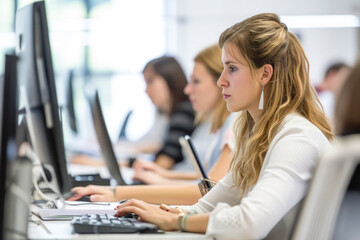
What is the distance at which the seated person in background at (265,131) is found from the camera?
1.32 metres

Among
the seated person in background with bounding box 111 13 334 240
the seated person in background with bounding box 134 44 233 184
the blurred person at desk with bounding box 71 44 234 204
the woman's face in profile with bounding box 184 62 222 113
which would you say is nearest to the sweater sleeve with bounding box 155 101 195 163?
the blurred person at desk with bounding box 71 44 234 204

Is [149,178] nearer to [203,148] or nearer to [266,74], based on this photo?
[203,148]

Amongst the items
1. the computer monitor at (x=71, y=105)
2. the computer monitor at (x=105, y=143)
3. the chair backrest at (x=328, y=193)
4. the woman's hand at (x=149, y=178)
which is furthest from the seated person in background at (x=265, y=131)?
the computer monitor at (x=71, y=105)

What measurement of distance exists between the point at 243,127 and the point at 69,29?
5.95 m

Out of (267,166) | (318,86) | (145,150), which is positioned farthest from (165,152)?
(318,86)

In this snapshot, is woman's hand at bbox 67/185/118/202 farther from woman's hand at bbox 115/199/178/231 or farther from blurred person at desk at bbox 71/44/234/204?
woman's hand at bbox 115/199/178/231

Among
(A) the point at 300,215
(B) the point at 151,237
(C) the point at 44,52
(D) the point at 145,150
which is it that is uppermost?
(C) the point at 44,52

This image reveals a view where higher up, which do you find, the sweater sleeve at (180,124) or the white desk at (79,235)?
the white desk at (79,235)

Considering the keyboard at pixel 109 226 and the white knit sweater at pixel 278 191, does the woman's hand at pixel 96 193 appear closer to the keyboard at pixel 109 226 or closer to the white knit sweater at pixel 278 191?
the keyboard at pixel 109 226

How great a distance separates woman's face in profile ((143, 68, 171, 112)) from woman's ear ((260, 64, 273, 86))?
2190mm

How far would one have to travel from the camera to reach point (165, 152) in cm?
370

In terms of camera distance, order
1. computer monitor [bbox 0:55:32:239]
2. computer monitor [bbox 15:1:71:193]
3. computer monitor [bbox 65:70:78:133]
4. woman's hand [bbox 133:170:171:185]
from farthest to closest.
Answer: computer monitor [bbox 65:70:78:133] < woman's hand [bbox 133:170:171:185] < computer monitor [bbox 15:1:71:193] < computer monitor [bbox 0:55:32:239]

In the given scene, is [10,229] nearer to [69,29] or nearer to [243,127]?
[243,127]

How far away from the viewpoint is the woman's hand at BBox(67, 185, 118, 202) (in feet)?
6.23
